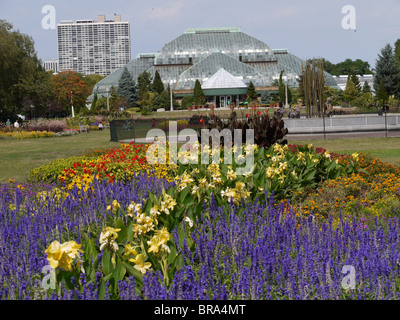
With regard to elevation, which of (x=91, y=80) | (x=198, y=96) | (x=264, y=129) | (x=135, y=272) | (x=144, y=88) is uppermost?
(x=91, y=80)

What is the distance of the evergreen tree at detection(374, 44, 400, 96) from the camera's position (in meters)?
61.0

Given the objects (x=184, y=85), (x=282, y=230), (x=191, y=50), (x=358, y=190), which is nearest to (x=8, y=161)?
(x=358, y=190)

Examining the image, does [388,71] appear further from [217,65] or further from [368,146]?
[368,146]

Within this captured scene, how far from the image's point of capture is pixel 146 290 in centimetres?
303

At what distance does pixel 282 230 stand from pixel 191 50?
105 meters

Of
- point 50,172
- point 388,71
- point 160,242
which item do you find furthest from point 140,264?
point 388,71

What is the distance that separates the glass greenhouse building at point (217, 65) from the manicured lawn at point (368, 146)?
5988cm

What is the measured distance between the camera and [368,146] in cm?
1830

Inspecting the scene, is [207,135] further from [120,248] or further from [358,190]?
[120,248]

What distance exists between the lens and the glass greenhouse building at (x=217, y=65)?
270 ft

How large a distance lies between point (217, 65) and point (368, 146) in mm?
75196

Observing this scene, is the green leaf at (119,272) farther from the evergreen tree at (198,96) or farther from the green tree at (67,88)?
the evergreen tree at (198,96)
